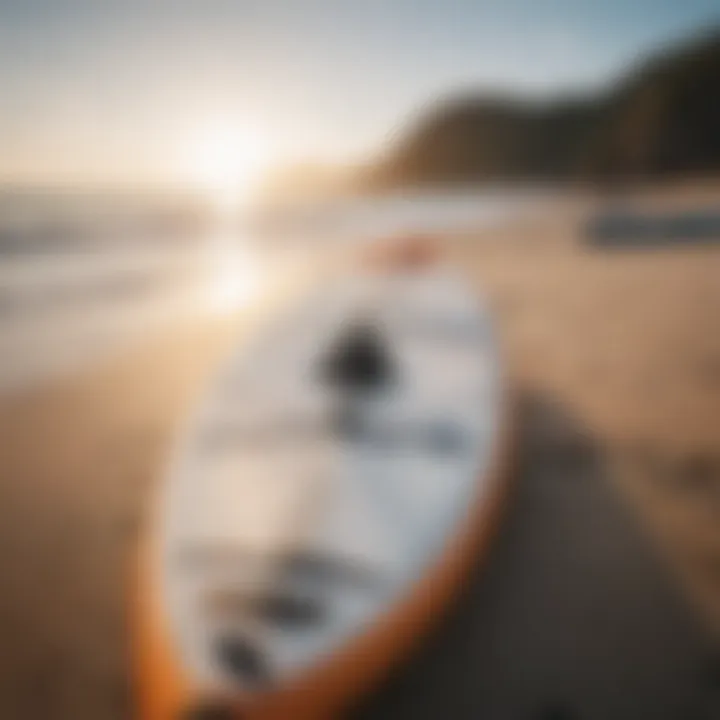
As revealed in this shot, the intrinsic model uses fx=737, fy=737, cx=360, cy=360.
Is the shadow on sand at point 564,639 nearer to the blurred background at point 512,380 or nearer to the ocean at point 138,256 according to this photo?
the blurred background at point 512,380

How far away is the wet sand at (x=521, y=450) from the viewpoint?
1872mm

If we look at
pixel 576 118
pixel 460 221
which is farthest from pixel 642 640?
pixel 460 221

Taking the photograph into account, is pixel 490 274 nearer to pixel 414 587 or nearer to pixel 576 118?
pixel 576 118

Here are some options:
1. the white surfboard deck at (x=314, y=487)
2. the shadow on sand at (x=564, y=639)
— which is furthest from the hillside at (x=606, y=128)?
the shadow on sand at (x=564, y=639)

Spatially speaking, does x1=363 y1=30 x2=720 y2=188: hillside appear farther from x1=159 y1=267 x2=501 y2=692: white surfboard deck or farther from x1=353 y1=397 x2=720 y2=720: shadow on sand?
x1=353 y1=397 x2=720 y2=720: shadow on sand

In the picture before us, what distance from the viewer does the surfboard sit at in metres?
1.41

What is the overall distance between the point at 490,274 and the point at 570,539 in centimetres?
450

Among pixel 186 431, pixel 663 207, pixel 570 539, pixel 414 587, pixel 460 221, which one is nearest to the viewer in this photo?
pixel 414 587

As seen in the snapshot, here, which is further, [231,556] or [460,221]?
[460,221]

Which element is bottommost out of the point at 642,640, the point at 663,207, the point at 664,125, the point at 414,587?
the point at 642,640

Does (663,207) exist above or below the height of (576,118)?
below

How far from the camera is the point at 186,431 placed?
243 centimetres

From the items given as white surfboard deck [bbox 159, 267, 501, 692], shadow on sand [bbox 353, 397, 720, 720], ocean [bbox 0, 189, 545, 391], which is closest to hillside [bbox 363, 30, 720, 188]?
white surfboard deck [bbox 159, 267, 501, 692]

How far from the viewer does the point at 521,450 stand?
110 inches
